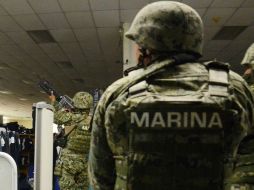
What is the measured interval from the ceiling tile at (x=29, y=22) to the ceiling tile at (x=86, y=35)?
0.69m

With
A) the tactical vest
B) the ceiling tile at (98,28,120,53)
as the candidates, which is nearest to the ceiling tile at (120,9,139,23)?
the ceiling tile at (98,28,120,53)

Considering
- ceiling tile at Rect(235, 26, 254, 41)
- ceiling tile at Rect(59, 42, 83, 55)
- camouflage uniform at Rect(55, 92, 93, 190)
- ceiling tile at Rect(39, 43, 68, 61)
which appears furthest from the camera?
ceiling tile at Rect(39, 43, 68, 61)

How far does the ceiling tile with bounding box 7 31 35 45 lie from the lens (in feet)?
21.8

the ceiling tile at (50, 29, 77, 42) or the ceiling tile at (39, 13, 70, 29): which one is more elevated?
the ceiling tile at (39, 13, 70, 29)

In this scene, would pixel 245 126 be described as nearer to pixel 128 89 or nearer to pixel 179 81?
pixel 179 81

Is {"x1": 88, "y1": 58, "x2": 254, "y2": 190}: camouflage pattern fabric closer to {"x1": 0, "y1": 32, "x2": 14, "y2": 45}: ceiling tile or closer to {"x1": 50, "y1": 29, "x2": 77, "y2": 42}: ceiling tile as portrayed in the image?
{"x1": 50, "y1": 29, "x2": 77, "y2": 42}: ceiling tile

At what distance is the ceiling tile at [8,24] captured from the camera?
232 inches

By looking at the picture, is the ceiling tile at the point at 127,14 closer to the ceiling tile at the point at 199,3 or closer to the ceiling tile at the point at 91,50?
the ceiling tile at the point at 199,3

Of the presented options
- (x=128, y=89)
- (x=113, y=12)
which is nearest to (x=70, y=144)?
(x=113, y=12)

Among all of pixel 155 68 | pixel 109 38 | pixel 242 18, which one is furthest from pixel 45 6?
pixel 155 68

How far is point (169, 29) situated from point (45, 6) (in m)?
4.44

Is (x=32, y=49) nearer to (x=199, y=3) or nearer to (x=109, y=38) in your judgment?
(x=109, y=38)

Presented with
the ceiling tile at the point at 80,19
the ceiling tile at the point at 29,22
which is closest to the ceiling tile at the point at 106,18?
the ceiling tile at the point at 80,19

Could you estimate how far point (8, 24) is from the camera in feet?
20.1
